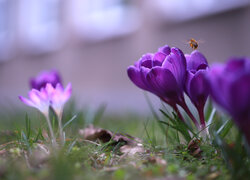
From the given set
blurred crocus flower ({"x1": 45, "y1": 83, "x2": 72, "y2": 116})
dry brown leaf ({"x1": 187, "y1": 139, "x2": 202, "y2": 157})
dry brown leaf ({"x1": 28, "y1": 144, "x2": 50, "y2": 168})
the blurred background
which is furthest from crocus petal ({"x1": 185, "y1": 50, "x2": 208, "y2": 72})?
the blurred background

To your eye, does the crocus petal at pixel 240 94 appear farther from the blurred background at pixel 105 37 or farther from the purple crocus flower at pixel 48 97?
the blurred background at pixel 105 37

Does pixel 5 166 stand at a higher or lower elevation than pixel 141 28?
lower

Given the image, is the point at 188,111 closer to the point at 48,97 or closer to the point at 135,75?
the point at 135,75

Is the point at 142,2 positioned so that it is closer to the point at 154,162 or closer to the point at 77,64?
the point at 77,64

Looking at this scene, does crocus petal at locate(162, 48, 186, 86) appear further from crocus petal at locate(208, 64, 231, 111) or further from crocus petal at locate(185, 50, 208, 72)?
crocus petal at locate(208, 64, 231, 111)

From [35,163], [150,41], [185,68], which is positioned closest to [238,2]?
[150,41]

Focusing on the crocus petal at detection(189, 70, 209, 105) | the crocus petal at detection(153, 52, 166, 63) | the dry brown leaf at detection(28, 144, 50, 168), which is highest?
→ the crocus petal at detection(153, 52, 166, 63)
